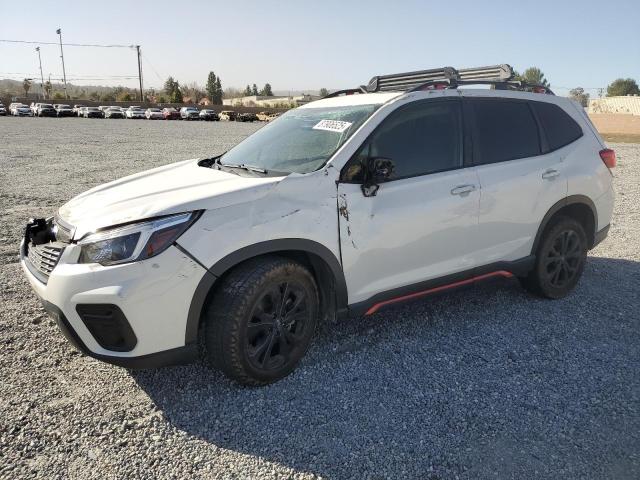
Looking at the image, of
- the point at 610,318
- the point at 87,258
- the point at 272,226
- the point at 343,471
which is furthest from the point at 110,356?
the point at 610,318

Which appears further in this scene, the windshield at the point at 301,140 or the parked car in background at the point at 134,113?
the parked car in background at the point at 134,113

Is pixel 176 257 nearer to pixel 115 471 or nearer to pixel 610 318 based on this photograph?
pixel 115 471

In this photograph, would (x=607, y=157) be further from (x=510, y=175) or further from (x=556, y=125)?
(x=510, y=175)

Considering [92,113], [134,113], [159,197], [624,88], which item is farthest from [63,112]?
[624,88]

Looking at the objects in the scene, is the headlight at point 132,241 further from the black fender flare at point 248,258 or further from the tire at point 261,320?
the tire at point 261,320

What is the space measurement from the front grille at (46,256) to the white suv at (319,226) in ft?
0.06

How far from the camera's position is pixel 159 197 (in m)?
3.09

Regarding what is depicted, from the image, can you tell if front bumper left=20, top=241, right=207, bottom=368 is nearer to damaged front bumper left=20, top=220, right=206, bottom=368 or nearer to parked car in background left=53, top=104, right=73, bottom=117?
damaged front bumper left=20, top=220, right=206, bottom=368

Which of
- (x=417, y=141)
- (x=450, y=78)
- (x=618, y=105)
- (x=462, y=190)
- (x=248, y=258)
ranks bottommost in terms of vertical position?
(x=248, y=258)

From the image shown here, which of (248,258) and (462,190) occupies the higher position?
(462,190)

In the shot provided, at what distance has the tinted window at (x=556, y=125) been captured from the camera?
4.47 m

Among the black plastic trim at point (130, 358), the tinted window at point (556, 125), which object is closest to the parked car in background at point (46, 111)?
the tinted window at point (556, 125)

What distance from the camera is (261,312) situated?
313cm

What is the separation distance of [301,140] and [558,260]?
8.43 feet
